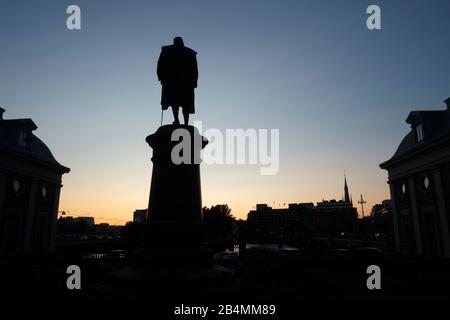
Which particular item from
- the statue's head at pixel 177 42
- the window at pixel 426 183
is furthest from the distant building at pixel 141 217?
the window at pixel 426 183

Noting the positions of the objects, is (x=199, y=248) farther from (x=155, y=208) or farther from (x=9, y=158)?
(x=9, y=158)

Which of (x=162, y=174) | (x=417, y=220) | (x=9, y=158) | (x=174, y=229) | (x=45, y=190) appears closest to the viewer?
(x=174, y=229)

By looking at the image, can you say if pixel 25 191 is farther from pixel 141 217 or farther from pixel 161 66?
pixel 141 217

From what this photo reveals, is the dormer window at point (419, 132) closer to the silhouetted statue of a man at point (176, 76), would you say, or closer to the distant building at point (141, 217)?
the distant building at point (141, 217)

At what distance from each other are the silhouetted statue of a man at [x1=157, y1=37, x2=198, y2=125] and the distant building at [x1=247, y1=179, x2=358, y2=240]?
12147cm

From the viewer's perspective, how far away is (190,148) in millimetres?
8531

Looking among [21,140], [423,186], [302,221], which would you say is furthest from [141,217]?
[302,221]

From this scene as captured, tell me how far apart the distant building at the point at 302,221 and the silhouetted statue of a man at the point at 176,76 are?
121471 mm

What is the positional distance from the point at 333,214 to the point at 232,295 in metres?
140

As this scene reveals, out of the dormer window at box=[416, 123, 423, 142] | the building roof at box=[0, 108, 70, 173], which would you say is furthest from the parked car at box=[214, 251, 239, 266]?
the dormer window at box=[416, 123, 423, 142]

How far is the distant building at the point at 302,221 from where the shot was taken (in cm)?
13050

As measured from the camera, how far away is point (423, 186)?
2777cm
